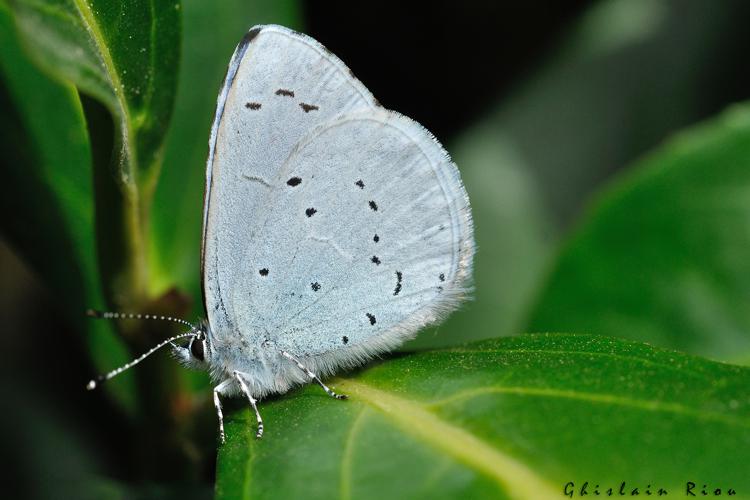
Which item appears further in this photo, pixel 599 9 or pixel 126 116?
pixel 599 9

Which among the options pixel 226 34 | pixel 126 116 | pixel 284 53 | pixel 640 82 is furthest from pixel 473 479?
pixel 640 82

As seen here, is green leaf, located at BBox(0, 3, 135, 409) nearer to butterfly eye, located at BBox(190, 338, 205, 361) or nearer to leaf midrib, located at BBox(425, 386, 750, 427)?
butterfly eye, located at BBox(190, 338, 205, 361)

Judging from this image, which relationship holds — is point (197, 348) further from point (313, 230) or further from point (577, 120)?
point (577, 120)

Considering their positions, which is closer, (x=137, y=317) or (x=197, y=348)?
(x=137, y=317)

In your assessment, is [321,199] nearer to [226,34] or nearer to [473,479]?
[226,34]

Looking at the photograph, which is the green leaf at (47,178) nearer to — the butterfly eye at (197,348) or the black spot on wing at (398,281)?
the butterfly eye at (197,348)

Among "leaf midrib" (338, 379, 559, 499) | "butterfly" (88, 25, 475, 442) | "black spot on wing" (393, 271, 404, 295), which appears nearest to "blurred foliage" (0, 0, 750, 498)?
"leaf midrib" (338, 379, 559, 499)

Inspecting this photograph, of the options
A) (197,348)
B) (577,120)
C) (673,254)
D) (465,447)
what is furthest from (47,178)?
(577,120)
